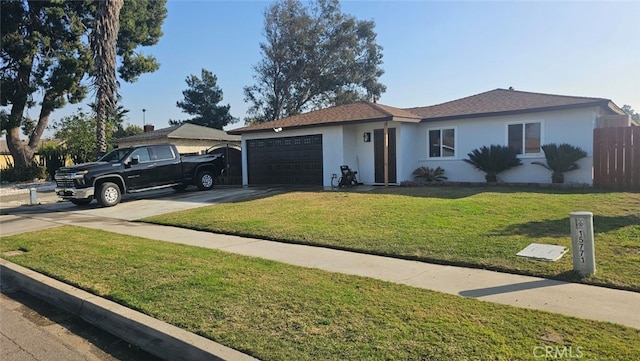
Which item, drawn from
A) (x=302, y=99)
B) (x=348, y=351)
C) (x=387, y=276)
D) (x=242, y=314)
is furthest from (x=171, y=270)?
(x=302, y=99)

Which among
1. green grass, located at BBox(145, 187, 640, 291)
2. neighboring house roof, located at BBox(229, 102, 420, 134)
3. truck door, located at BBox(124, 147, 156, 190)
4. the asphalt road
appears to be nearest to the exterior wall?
neighboring house roof, located at BBox(229, 102, 420, 134)

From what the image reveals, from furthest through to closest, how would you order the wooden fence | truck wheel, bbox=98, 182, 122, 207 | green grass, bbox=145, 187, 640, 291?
1. truck wheel, bbox=98, 182, 122, 207
2. the wooden fence
3. green grass, bbox=145, 187, 640, 291

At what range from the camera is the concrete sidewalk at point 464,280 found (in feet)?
15.1

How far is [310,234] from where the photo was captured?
891 cm

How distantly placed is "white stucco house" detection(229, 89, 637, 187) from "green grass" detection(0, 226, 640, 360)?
35.5 feet

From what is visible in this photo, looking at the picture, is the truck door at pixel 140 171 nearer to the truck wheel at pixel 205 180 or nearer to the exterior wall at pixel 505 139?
the truck wheel at pixel 205 180

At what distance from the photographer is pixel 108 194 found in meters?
15.4

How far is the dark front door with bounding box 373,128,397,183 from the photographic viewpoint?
59.0ft

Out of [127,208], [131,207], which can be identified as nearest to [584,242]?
[127,208]

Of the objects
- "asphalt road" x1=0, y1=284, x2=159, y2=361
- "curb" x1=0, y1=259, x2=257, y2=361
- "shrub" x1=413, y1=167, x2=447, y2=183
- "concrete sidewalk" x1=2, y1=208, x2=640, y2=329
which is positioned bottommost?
"asphalt road" x1=0, y1=284, x2=159, y2=361

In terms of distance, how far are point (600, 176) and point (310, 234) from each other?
10.3 m

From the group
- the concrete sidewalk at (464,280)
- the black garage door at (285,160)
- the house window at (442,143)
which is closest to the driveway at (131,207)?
the black garage door at (285,160)

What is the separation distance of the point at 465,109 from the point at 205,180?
436 inches

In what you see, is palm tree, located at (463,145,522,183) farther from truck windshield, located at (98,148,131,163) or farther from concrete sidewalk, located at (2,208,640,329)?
truck windshield, located at (98,148,131,163)
